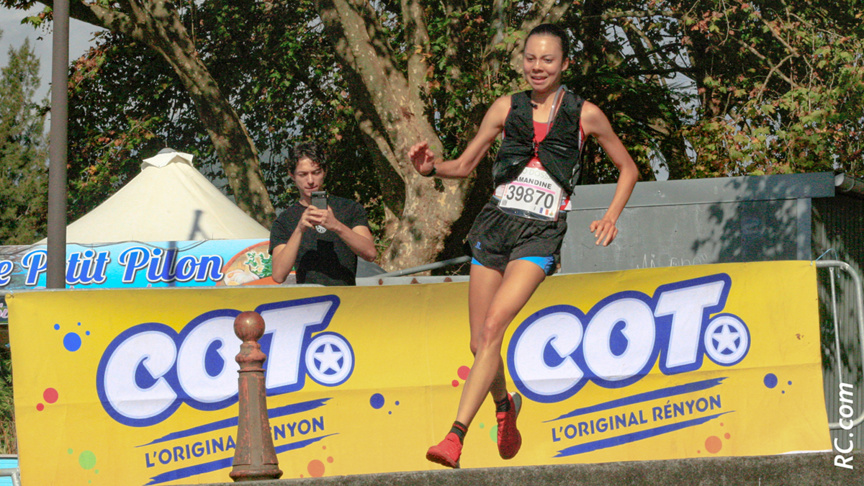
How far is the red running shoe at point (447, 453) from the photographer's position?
434 cm

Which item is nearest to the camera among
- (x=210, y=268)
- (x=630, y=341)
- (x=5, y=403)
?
(x=630, y=341)

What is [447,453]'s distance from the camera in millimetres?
4336

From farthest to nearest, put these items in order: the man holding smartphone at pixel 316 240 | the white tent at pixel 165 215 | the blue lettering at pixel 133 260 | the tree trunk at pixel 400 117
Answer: the tree trunk at pixel 400 117, the white tent at pixel 165 215, the blue lettering at pixel 133 260, the man holding smartphone at pixel 316 240

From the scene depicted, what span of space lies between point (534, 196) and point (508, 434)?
119cm

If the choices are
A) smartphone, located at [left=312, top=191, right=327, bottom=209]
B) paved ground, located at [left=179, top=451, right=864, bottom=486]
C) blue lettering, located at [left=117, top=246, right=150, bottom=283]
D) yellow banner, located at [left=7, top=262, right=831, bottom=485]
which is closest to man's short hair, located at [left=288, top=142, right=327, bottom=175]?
smartphone, located at [left=312, top=191, right=327, bottom=209]

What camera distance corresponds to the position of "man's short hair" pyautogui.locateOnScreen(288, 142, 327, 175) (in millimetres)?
5684

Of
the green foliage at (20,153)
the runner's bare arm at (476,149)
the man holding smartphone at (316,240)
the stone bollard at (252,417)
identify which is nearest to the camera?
the stone bollard at (252,417)

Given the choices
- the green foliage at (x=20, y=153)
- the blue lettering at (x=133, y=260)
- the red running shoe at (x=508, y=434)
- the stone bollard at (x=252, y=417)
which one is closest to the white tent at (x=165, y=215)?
the blue lettering at (x=133, y=260)

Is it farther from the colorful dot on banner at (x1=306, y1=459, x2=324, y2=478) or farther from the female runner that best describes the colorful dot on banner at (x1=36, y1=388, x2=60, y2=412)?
the female runner

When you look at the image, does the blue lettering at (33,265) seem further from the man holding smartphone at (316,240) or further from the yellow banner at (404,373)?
the yellow banner at (404,373)

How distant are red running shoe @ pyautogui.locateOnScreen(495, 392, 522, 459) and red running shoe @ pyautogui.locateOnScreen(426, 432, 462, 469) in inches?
20.9

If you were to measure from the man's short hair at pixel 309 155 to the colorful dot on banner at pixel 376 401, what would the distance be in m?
1.40

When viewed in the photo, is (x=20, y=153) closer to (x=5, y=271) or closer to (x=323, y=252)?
(x=5, y=271)

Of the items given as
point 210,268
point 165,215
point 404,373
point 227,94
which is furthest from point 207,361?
point 227,94
